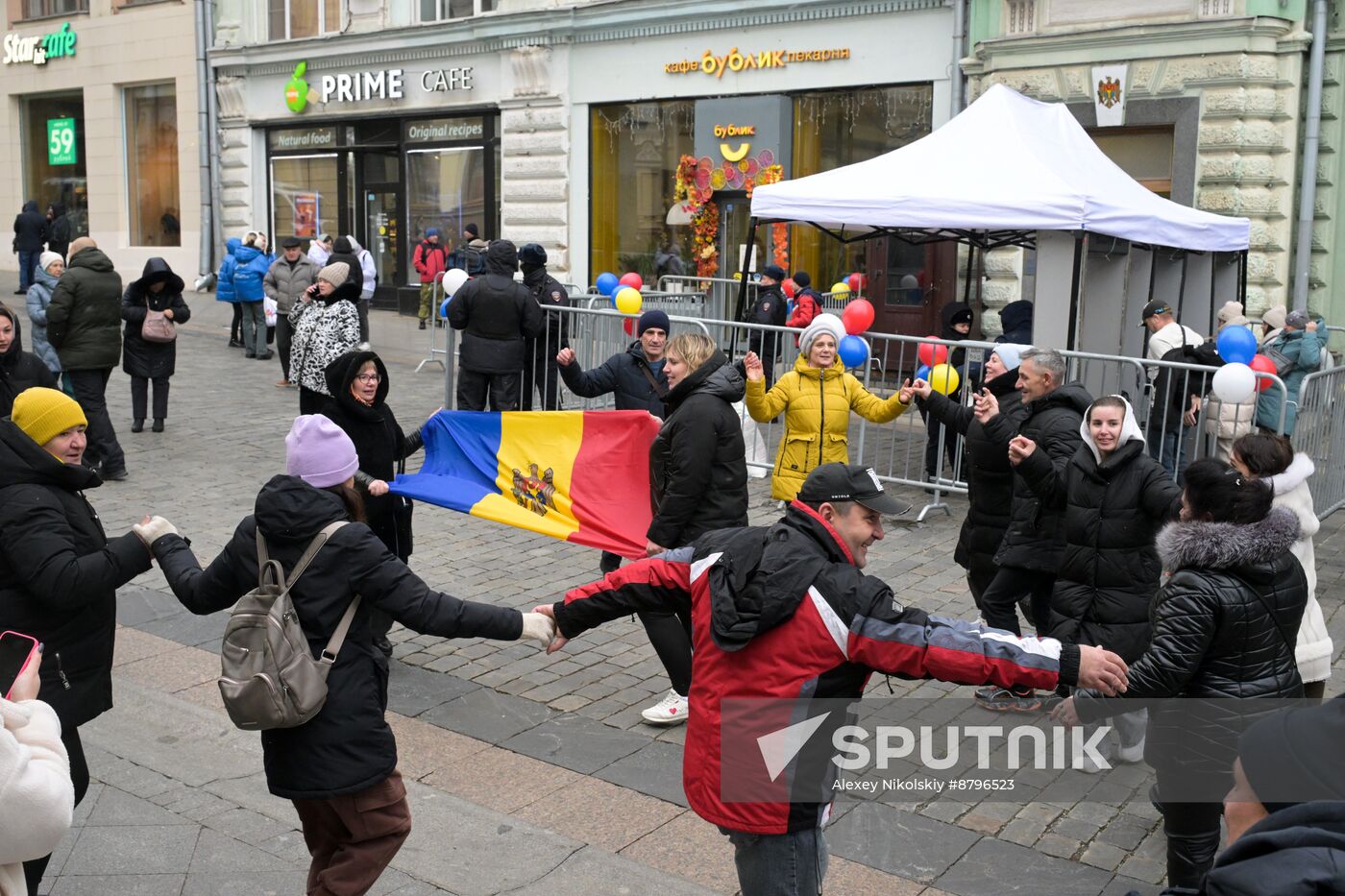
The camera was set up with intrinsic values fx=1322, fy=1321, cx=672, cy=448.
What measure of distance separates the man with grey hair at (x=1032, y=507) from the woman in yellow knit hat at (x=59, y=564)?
3.81m

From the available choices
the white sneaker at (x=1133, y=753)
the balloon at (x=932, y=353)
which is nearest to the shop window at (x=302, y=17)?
the balloon at (x=932, y=353)

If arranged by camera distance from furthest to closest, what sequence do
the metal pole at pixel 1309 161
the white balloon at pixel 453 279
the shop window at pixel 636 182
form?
1. the shop window at pixel 636 182
2. the metal pole at pixel 1309 161
3. the white balloon at pixel 453 279

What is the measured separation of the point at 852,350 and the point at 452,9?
53.7 feet

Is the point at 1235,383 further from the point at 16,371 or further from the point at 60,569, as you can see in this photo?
the point at 16,371

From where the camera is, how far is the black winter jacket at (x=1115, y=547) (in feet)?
17.8

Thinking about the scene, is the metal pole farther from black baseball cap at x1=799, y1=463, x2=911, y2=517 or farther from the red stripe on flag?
black baseball cap at x1=799, y1=463, x2=911, y2=517

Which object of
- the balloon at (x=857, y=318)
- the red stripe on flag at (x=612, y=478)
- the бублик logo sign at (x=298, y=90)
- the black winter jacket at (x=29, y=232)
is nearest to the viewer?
the red stripe on flag at (x=612, y=478)

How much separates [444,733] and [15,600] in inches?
91.9

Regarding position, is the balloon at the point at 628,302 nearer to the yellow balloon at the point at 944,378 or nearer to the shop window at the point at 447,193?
the yellow balloon at the point at 944,378

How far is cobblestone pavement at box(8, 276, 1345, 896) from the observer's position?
4.87 meters

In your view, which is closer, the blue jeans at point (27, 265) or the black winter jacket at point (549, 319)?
the black winter jacket at point (549, 319)

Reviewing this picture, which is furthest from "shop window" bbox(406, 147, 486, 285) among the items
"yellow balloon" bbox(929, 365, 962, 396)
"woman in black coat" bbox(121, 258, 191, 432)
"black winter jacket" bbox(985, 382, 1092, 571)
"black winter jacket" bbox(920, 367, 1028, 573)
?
"black winter jacket" bbox(985, 382, 1092, 571)

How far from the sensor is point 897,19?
58.0ft

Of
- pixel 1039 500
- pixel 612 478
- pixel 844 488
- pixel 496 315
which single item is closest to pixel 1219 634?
pixel 844 488
